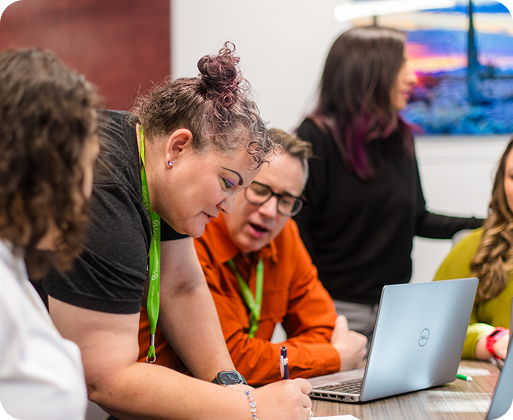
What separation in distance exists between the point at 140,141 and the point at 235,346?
26.8 inches

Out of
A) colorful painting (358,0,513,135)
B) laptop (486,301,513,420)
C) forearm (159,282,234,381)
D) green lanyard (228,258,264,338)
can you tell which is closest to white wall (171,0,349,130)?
colorful painting (358,0,513,135)

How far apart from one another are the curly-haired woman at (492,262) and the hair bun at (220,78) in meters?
1.15

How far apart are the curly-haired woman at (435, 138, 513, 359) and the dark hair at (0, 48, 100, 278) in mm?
1432

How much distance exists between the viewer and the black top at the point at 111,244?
3.14ft

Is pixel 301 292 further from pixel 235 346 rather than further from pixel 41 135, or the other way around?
pixel 41 135

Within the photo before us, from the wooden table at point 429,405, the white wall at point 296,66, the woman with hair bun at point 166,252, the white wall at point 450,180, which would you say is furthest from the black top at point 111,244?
the white wall at point 450,180

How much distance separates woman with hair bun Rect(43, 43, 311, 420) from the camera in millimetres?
967

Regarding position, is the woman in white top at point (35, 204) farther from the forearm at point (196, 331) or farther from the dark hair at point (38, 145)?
the forearm at point (196, 331)

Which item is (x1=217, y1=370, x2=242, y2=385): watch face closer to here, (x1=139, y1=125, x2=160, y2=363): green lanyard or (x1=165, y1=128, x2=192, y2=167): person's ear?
(x1=139, y1=125, x2=160, y2=363): green lanyard

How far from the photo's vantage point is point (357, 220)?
226 cm

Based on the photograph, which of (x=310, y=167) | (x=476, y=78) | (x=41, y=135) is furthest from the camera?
(x=476, y=78)

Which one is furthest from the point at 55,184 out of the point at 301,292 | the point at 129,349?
the point at 301,292

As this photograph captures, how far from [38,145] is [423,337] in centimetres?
101

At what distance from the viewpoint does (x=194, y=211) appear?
1163 millimetres
